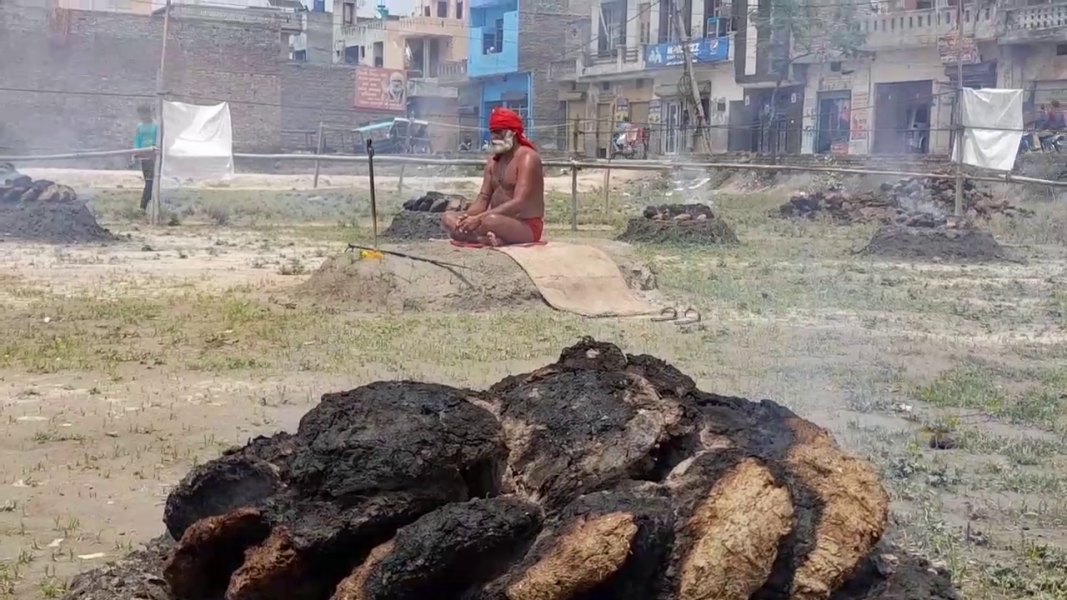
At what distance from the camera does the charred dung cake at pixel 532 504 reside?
2.96m

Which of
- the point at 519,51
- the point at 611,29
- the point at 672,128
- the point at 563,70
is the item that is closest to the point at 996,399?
the point at 672,128

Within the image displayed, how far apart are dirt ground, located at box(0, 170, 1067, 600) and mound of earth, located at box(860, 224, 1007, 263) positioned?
23.4 inches

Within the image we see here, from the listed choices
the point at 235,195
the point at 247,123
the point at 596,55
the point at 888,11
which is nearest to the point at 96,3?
the point at 247,123

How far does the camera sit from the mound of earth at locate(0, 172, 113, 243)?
1517 centimetres

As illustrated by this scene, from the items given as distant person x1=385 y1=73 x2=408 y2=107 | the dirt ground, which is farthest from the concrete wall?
the dirt ground

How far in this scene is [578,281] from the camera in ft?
32.6

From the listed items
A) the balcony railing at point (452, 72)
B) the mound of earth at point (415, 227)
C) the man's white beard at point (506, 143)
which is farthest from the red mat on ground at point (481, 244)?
the balcony railing at point (452, 72)

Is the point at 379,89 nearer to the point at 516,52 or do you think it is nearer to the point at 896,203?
the point at 516,52

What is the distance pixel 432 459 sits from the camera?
10.5 ft

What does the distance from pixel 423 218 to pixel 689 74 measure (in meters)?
→ 23.4

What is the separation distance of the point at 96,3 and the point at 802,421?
4671 centimetres

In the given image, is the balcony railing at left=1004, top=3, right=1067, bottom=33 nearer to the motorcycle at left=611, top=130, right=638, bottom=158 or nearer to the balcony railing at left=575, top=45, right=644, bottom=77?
the motorcycle at left=611, top=130, right=638, bottom=158

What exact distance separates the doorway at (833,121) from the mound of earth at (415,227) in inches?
785

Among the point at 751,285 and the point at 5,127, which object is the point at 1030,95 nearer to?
the point at 751,285
